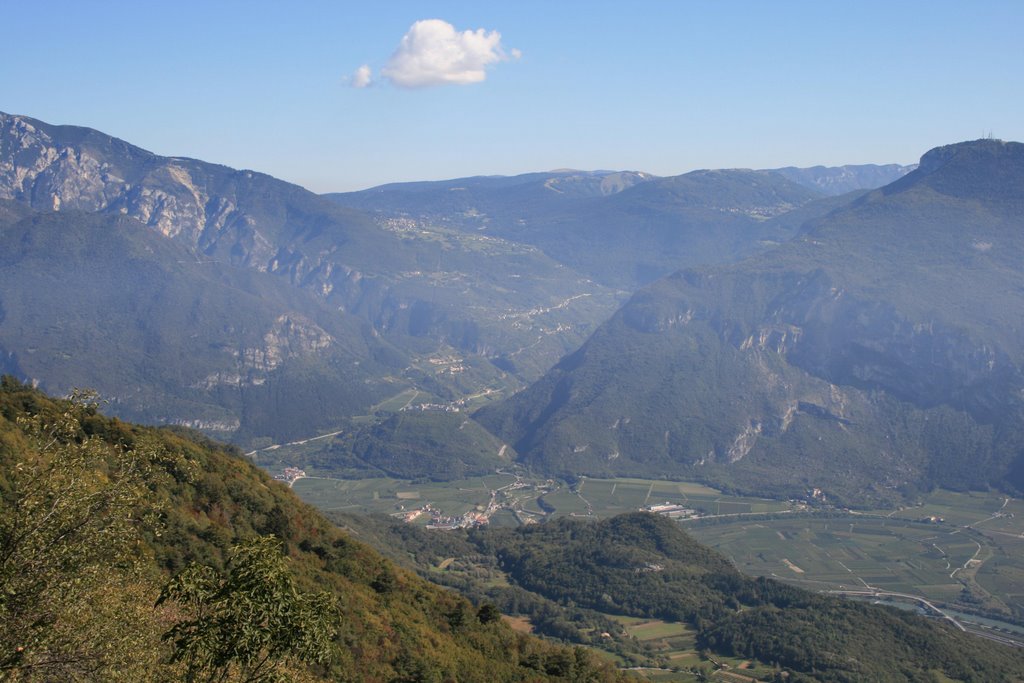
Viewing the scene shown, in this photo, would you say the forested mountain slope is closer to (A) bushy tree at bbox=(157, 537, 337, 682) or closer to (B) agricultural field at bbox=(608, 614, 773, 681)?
(B) agricultural field at bbox=(608, 614, 773, 681)

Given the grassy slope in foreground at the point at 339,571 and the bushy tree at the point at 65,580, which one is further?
the grassy slope in foreground at the point at 339,571

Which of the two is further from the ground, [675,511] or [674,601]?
[674,601]

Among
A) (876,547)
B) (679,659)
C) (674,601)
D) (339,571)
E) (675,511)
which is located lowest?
(876,547)

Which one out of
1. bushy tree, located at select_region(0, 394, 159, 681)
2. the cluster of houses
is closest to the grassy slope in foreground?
bushy tree, located at select_region(0, 394, 159, 681)

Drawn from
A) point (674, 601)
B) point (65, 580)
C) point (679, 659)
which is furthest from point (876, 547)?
point (65, 580)

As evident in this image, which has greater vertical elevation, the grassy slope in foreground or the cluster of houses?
the grassy slope in foreground

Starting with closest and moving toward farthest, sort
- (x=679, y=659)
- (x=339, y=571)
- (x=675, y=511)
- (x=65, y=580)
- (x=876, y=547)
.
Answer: (x=65, y=580) → (x=339, y=571) → (x=679, y=659) → (x=876, y=547) → (x=675, y=511)

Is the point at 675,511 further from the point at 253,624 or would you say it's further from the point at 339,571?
the point at 253,624

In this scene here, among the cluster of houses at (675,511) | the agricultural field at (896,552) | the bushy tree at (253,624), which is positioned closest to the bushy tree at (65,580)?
the bushy tree at (253,624)

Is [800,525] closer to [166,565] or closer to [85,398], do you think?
[166,565]

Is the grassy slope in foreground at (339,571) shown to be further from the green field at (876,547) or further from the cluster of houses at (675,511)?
the cluster of houses at (675,511)

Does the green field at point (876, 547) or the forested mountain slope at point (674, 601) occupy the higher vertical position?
the forested mountain slope at point (674, 601)
